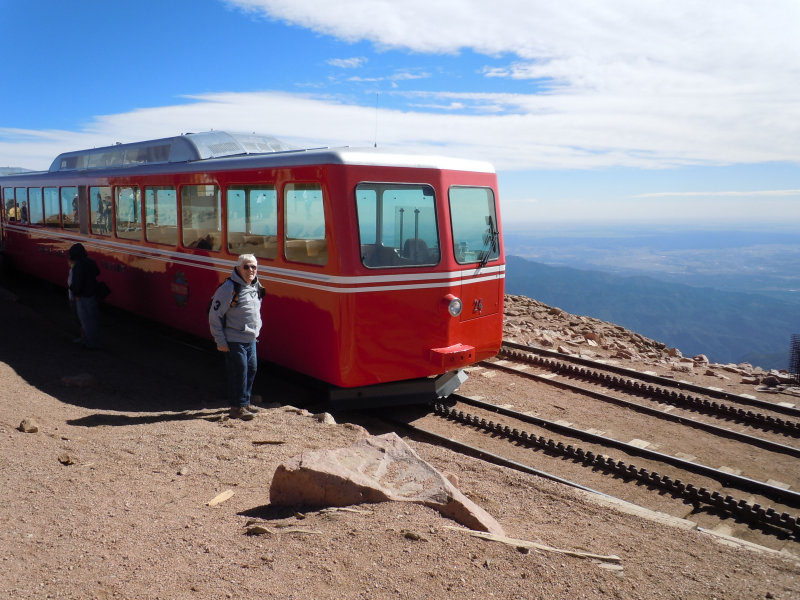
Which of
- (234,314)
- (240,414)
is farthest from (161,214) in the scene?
(240,414)

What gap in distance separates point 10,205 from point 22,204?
1.38 meters

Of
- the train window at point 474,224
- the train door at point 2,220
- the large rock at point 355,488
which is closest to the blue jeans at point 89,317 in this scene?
the train window at point 474,224

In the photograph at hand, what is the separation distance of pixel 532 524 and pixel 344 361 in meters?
3.00

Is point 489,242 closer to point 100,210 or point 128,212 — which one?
point 128,212

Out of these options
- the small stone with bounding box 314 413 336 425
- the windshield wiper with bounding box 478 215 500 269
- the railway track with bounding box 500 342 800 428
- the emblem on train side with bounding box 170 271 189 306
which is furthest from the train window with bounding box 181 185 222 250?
the railway track with bounding box 500 342 800 428

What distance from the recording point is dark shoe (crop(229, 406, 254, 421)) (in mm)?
6930

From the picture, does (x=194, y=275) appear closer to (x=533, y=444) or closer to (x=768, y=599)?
(x=533, y=444)

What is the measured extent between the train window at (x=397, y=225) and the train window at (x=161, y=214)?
12.8 feet

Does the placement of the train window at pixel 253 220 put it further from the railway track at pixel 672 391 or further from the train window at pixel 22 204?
the train window at pixel 22 204

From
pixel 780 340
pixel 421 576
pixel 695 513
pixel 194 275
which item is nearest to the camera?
pixel 421 576

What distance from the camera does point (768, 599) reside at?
12.7 feet

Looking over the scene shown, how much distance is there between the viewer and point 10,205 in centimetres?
1773

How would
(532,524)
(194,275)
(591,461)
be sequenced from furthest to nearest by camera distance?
(194,275)
(591,461)
(532,524)

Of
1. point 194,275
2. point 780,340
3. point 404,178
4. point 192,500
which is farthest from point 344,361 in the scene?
point 780,340
